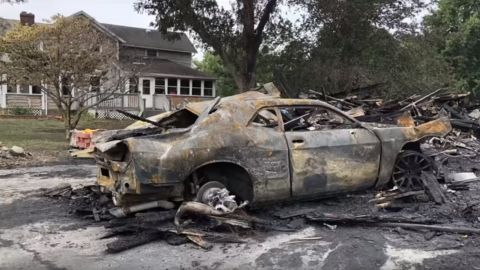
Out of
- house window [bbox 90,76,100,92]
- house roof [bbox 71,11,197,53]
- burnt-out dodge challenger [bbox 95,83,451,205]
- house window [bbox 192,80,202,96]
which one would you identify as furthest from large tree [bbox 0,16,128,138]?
house window [bbox 192,80,202,96]

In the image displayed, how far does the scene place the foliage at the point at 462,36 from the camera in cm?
4266

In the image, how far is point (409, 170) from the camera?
8047mm

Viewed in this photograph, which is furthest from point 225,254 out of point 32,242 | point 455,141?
point 455,141

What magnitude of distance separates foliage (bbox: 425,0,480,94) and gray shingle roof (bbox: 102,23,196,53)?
19575 mm

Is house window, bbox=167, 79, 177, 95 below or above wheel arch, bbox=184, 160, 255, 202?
above

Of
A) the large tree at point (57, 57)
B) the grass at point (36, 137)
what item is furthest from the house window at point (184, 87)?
the large tree at point (57, 57)

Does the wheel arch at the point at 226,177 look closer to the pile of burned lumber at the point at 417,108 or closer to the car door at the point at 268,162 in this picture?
the car door at the point at 268,162

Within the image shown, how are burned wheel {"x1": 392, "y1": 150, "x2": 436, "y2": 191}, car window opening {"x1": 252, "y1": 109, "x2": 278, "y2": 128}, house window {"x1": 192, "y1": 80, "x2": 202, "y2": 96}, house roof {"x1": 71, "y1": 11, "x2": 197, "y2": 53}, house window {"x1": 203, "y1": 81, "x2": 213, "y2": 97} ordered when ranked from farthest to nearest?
house window {"x1": 203, "y1": 81, "x2": 213, "y2": 97}, house window {"x1": 192, "y1": 80, "x2": 202, "y2": 96}, house roof {"x1": 71, "y1": 11, "x2": 197, "y2": 53}, burned wheel {"x1": 392, "y1": 150, "x2": 436, "y2": 191}, car window opening {"x1": 252, "y1": 109, "x2": 278, "y2": 128}

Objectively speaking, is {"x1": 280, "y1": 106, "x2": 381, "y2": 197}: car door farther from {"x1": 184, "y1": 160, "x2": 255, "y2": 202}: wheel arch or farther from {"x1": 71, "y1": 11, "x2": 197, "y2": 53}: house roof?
{"x1": 71, "y1": 11, "x2": 197, "y2": 53}: house roof

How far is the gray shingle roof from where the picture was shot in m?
37.2

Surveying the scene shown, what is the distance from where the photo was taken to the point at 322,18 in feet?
81.1

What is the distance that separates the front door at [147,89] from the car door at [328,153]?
1098 inches

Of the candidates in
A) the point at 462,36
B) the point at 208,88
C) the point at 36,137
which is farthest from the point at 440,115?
the point at 462,36

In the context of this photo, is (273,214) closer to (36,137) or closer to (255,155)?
(255,155)
